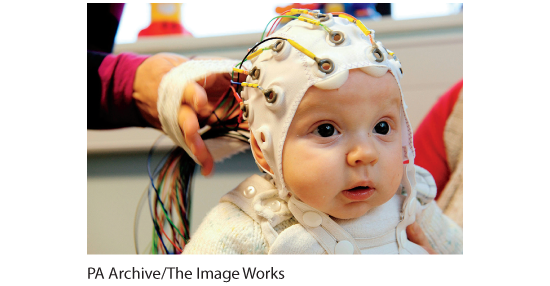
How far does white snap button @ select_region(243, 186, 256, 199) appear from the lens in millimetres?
747

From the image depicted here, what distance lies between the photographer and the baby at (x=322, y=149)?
0.62 m

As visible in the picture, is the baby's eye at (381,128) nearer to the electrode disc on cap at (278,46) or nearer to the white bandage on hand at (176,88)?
the electrode disc on cap at (278,46)

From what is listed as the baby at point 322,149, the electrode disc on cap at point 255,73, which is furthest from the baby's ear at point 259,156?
the electrode disc on cap at point 255,73

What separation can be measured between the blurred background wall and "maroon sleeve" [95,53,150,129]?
0.19ft

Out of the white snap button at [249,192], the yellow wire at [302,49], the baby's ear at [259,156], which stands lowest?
the white snap button at [249,192]

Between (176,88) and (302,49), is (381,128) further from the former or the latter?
(176,88)

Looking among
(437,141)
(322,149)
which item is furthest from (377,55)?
(437,141)

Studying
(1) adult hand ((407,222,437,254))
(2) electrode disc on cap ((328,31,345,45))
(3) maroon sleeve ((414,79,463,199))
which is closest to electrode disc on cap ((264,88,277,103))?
(2) electrode disc on cap ((328,31,345,45))

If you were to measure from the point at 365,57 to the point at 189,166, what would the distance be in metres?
0.50

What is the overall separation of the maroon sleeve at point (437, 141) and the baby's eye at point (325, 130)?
52 cm

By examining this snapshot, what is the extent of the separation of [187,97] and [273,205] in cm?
28

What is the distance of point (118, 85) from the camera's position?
930 mm

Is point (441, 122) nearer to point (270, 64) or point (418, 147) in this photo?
point (418, 147)

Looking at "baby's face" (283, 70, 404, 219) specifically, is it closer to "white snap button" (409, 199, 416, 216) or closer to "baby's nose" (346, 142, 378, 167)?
"baby's nose" (346, 142, 378, 167)
